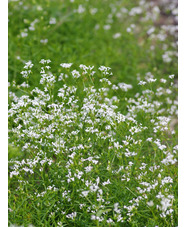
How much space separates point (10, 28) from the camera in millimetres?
6508

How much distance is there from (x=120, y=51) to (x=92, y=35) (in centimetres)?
73

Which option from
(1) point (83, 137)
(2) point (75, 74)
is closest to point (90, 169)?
(1) point (83, 137)

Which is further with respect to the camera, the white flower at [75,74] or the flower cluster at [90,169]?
the white flower at [75,74]

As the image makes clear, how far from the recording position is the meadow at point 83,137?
3.47 meters

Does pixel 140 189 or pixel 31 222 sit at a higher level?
pixel 140 189

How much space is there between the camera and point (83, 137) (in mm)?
4125

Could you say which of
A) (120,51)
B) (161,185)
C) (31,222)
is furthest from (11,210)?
(120,51)

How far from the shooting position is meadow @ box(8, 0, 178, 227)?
347cm

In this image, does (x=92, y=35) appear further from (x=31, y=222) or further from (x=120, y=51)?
(x=31, y=222)

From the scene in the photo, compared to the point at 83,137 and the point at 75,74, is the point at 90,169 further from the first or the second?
the point at 75,74

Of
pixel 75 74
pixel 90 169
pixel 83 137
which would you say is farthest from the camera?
pixel 75 74

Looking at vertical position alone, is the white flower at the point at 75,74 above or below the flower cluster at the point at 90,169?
above

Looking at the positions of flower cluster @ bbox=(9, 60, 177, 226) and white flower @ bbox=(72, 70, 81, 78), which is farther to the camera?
white flower @ bbox=(72, 70, 81, 78)

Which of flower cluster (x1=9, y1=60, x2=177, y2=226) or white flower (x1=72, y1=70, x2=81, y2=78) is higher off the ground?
white flower (x1=72, y1=70, x2=81, y2=78)
